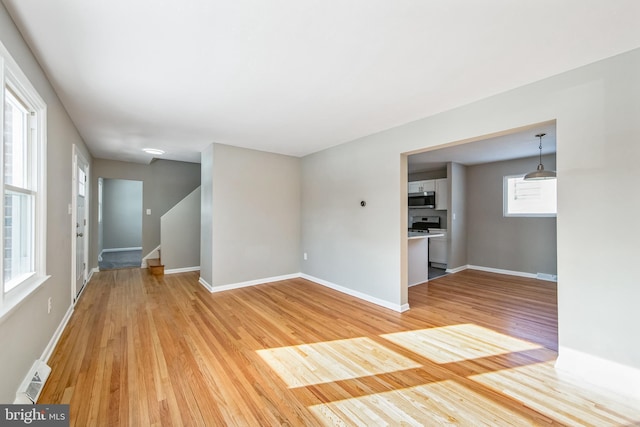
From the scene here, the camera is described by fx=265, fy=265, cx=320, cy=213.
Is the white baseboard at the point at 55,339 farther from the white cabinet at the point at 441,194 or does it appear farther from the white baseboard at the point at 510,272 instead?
the white cabinet at the point at 441,194

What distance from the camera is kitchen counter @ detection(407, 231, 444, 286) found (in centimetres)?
465

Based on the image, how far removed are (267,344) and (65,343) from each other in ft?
6.41

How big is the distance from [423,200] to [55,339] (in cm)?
671

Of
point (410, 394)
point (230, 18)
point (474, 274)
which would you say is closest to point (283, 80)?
point (230, 18)

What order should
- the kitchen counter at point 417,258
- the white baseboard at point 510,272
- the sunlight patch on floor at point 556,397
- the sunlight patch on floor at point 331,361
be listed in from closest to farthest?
the sunlight patch on floor at point 556,397
the sunlight patch on floor at point 331,361
the kitchen counter at point 417,258
the white baseboard at point 510,272

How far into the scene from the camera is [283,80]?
2.34m

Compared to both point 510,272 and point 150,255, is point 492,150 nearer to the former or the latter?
point 510,272

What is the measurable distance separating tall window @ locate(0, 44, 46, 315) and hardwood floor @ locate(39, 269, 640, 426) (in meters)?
0.81

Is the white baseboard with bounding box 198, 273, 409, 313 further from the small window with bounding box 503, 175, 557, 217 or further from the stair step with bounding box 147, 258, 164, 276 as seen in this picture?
the small window with bounding box 503, 175, 557, 217

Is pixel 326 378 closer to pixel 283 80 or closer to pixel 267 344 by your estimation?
pixel 267 344

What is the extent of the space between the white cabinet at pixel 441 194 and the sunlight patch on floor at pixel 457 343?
11.9ft

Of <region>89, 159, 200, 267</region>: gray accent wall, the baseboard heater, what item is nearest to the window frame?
the baseboard heater

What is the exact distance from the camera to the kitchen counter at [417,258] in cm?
465
